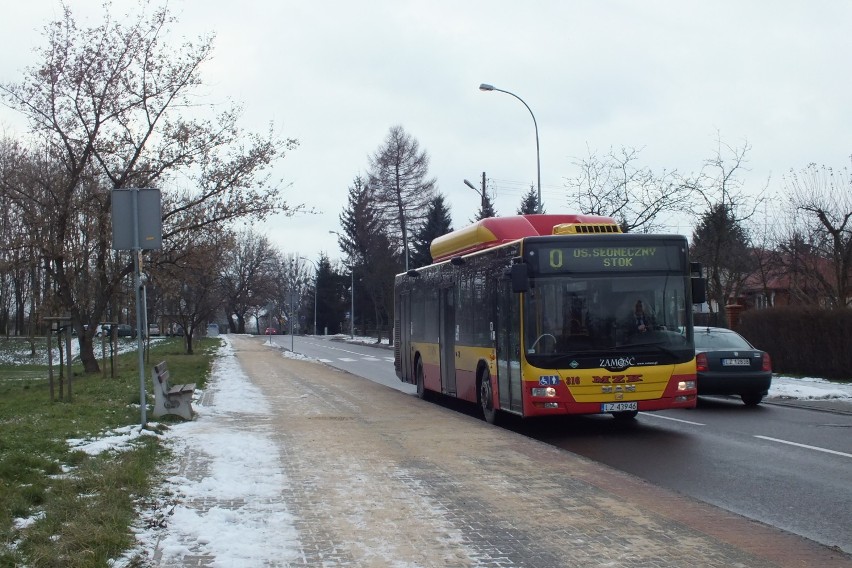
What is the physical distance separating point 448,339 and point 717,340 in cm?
532

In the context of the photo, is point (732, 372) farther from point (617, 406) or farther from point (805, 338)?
point (805, 338)

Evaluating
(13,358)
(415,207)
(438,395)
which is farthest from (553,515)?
(415,207)

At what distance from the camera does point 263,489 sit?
783 centimetres

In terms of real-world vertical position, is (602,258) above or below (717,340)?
above

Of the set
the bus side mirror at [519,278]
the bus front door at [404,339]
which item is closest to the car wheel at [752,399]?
the bus front door at [404,339]

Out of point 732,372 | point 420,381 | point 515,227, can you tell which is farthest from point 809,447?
point 420,381

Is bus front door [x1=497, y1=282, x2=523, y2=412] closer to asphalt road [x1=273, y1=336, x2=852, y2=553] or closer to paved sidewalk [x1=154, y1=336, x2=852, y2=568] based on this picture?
asphalt road [x1=273, y1=336, x2=852, y2=553]

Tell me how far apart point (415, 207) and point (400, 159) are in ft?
12.3

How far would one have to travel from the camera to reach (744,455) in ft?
34.8

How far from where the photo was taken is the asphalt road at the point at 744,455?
758cm

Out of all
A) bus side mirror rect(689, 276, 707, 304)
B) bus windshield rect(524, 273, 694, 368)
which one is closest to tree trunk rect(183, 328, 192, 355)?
bus windshield rect(524, 273, 694, 368)

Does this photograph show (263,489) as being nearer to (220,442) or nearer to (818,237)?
(220,442)

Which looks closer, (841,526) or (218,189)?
(841,526)

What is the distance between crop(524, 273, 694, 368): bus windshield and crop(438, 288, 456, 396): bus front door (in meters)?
3.94
